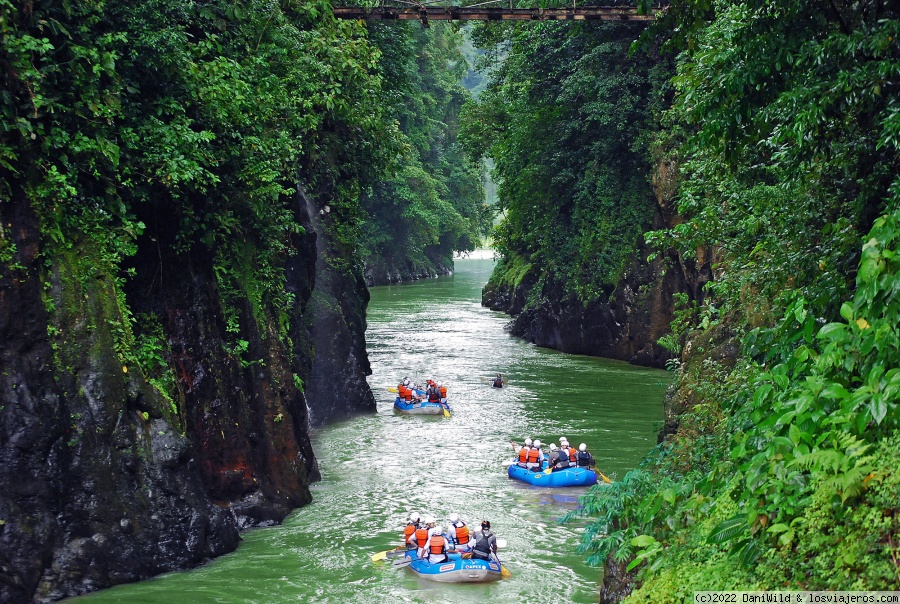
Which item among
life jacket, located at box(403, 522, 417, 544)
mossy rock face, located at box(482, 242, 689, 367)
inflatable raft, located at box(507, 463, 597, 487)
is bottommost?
inflatable raft, located at box(507, 463, 597, 487)

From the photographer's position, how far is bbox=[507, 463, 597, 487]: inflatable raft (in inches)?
744

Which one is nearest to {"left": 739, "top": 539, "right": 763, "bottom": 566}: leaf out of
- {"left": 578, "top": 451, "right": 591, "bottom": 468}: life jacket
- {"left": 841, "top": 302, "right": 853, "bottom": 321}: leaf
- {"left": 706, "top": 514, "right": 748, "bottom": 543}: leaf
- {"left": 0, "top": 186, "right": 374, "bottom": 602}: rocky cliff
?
{"left": 706, "top": 514, "right": 748, "bottom": 543}: leaf

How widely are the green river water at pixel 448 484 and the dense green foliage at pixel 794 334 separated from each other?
334 centimetres

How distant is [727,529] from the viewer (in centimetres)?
754

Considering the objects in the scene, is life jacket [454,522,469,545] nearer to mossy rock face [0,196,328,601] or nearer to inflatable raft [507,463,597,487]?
mossy rock face [0,196,328,601]

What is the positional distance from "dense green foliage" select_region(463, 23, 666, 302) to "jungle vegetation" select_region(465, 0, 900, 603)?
1559cm

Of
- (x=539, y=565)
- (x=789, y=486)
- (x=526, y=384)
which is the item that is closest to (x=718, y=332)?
(x=539, y=565)

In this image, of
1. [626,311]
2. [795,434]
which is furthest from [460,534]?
[626,311]

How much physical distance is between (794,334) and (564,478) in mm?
10708

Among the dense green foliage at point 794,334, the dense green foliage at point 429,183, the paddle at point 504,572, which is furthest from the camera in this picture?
the dense green foliage at point 429,183

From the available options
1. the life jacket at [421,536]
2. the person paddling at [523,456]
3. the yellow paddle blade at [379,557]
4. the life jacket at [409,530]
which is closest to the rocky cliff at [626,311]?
the person paddling at [523,456]

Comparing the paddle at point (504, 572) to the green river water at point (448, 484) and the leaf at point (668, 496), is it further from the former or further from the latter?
the leaf at point (668, 496)

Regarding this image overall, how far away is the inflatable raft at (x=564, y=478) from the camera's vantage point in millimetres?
18906

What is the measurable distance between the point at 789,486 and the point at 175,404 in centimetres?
1002
